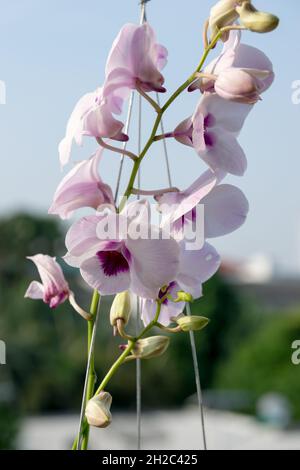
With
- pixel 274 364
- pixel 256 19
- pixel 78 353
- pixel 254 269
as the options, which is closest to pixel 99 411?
pixel 256 19

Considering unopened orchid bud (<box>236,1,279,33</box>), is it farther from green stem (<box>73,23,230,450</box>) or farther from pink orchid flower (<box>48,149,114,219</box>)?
pink orchid flower (<box>48,149,114,219</box>)

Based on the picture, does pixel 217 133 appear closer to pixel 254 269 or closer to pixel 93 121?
pixel 93 121

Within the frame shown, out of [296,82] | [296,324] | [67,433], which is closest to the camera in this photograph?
[296,82]

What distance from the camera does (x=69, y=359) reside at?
7.71 m

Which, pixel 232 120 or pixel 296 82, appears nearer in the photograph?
pixel 232 120

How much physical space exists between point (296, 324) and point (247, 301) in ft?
8.38

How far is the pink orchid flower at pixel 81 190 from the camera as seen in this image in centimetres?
58

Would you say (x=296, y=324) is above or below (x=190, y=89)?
above

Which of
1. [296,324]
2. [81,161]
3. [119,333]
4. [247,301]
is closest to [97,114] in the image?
[81,161]

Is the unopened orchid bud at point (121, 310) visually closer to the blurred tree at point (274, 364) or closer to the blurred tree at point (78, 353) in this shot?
the blurred tree at point (274, 364)

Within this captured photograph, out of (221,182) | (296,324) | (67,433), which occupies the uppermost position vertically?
(296,324)

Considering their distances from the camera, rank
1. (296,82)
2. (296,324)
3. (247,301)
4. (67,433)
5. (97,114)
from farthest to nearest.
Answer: (247,301) → (67,433) → (296,324) → (296,82) → (97,114)
